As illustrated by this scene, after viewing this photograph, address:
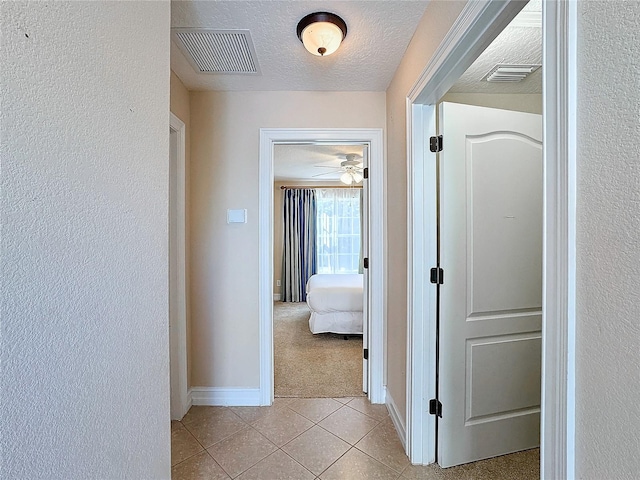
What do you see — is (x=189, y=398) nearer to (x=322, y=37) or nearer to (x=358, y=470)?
(x=358, y=470)

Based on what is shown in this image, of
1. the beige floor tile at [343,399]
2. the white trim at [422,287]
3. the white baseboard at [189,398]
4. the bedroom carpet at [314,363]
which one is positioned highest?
the white trim at [422,287]

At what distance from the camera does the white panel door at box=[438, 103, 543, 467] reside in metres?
1.56

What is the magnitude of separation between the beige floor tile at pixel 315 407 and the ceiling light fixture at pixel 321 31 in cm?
230

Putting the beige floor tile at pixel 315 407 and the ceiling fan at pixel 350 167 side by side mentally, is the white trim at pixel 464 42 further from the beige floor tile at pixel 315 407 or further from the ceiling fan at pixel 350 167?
the ceiling fan at pixel 350 167

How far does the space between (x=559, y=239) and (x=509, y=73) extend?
5.40ft

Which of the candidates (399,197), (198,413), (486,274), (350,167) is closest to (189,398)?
(198,413)

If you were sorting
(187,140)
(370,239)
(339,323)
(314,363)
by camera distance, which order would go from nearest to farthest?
1. (187,140)
2. (370,239)
3. (314,363)
4. (339,323)

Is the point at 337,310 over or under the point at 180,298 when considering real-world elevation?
under

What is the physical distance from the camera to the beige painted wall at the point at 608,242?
1.68ft

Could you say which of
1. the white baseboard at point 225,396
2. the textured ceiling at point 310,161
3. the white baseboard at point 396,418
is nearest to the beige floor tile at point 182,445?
the white baseboard at point 225,396

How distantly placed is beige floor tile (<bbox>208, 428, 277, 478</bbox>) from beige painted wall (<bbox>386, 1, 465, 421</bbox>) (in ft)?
2.90

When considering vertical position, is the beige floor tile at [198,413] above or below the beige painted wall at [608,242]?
below

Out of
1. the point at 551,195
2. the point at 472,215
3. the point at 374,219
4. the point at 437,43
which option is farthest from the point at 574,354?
the point at 374,219

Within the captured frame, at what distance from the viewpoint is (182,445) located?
1.76 metres
